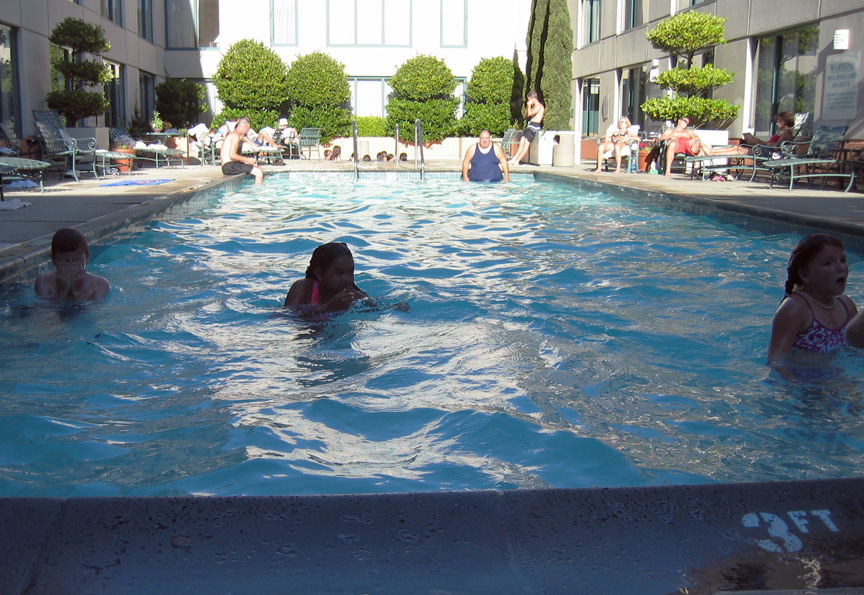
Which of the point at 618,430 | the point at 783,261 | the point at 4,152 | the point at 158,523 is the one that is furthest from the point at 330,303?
the point at 4,152

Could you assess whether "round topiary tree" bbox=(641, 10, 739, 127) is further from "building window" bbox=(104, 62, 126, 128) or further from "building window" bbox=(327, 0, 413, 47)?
"building window" bbox=(104, 62, 126, 128)

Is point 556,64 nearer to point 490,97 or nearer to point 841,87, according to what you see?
point 490,97

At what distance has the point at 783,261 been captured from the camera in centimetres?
717

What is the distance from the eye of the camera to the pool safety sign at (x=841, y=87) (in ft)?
39.8

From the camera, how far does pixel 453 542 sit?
6.09ft

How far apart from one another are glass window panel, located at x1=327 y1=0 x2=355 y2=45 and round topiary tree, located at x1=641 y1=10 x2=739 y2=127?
1248 cm

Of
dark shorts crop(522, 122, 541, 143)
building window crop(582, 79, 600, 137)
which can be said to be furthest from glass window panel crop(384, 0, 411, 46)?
dark shorts crop(522, 122, 541, 143)

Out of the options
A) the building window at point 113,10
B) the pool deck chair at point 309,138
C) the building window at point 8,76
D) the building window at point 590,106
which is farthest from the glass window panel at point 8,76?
the building window at point 590,106

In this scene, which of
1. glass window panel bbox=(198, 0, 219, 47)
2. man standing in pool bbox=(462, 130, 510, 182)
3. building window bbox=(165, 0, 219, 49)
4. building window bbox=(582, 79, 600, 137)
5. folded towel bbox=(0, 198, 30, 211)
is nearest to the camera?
folded towel bbox=(0, 198, 30, 211)

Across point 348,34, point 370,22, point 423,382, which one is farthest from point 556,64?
point 423,382

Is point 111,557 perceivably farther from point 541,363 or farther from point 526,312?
point 526,312

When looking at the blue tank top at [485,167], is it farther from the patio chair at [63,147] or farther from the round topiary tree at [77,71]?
the round topiary tree at [77,71]

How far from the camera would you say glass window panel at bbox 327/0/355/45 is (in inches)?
992

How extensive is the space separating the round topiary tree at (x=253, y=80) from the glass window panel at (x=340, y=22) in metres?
2.08
